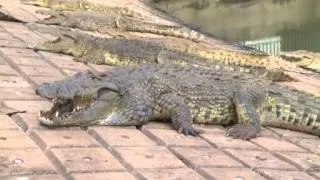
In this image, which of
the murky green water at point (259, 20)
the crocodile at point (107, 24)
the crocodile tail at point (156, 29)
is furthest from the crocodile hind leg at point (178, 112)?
the murky green water at point (259, 20)

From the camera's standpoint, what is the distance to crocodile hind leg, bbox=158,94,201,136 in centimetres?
423

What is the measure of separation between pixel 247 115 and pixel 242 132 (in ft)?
0.77

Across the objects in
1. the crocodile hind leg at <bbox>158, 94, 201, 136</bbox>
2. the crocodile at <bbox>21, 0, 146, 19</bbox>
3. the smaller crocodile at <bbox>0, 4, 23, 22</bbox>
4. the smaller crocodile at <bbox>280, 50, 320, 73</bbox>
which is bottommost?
the crocodile hind leg at <bbox>158, 94, 201, 136</bbox>

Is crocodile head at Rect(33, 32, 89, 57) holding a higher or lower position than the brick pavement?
higher

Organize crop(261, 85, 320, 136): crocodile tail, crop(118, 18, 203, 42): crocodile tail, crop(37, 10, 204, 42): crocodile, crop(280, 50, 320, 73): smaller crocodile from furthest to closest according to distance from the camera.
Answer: crop(118, 18, 203, 42): crocodile tail < crop(37, 10, 204, 42): crocodile < crop(280, 50, 320, 73): smaller crocodile < crop(261, 85, 320, 136): crocodile tail

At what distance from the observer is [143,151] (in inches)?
145

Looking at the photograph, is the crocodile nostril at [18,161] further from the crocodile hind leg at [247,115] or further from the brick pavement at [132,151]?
the crocodile hind leg at [247,115]

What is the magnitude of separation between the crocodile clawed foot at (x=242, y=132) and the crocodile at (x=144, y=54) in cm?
184

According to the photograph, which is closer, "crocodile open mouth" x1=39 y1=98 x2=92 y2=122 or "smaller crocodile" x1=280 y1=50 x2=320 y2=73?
"crocodile open mouth" x1=39 y1=98 x2=92 y2=122

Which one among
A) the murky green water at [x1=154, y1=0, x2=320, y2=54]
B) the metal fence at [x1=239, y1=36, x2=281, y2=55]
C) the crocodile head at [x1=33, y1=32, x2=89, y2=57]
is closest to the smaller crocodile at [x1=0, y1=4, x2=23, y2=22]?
the crocodile head at [x1=33, y1=32, x2=89, y2=57]

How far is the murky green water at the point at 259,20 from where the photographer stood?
15.9 meters

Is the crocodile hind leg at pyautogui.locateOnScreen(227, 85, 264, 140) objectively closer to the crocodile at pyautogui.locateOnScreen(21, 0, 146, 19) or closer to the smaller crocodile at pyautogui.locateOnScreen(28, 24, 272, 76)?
the smaller crocodile at pyautogui.locateOnScreen(28, 24, 272, 76)

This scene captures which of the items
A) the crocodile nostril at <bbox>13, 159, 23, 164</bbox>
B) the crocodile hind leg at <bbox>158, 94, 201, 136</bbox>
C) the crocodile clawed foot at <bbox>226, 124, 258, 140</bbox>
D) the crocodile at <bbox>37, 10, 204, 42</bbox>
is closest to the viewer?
the crocodile nostril at <bbox>13, 159, 23, 164</bbox>

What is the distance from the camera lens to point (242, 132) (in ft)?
14.6
